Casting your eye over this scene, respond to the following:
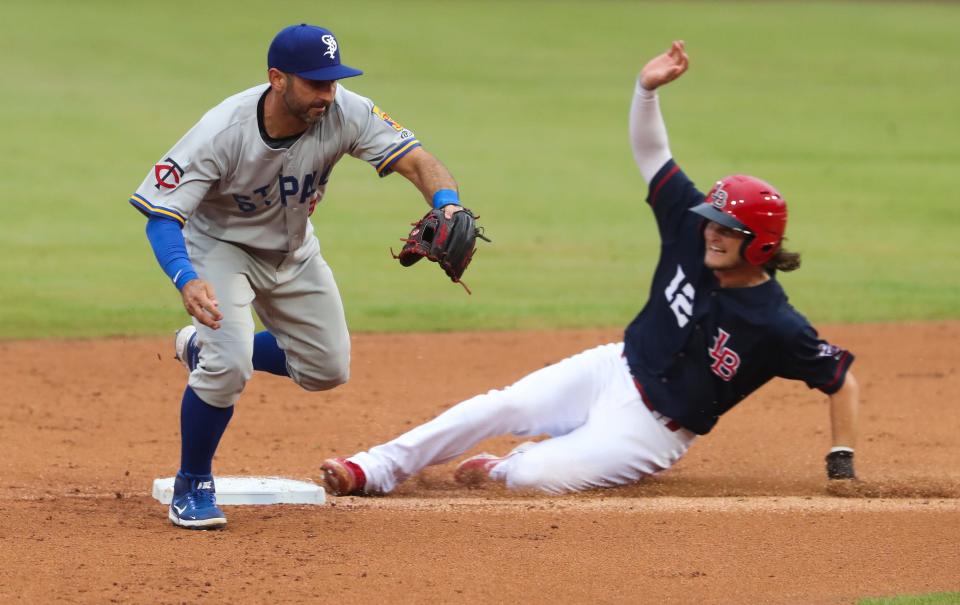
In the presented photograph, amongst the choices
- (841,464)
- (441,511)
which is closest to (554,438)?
(441,511)

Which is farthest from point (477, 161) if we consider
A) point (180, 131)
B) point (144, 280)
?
point (144, 280)

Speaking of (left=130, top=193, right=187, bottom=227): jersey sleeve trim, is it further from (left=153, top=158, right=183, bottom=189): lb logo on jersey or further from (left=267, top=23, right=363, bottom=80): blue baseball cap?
(left=267, top=23, right=363, bottom=80): blue baseball cap

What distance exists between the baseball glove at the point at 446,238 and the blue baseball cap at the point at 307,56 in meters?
0.59

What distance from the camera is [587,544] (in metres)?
4.81

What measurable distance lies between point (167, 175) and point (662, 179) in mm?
2122

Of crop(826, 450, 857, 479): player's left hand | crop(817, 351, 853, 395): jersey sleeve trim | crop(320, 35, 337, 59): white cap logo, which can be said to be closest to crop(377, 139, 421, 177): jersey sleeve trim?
crop(320, 35, 337, 59): white cap logo

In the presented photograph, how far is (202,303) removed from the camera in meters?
4.51

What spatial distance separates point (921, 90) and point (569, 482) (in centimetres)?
1668

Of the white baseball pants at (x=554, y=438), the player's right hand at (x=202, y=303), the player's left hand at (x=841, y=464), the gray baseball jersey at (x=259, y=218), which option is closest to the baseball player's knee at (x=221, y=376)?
the gray baseball jersey at (x=259, y=218)

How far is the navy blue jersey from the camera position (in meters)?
5.42

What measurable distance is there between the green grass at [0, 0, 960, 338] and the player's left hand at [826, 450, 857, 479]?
4.04m

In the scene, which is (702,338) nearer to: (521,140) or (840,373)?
(840,373)

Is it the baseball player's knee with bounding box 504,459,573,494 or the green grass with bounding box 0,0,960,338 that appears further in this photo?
the green grass with bounding box 0,0,960,338

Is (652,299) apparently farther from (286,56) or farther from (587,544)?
(286,56)
